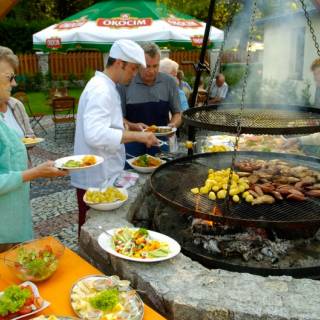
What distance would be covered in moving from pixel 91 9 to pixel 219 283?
8800 mm

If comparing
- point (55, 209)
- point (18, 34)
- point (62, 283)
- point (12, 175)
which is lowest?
point (55, 209)

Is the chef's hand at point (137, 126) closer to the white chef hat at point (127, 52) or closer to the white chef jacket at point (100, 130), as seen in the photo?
the white chef jacket at point (100, 130)

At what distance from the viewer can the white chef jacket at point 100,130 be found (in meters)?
3.54

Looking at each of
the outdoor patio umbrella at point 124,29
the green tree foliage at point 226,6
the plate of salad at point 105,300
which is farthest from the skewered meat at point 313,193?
the green tree foliage at point 226,6

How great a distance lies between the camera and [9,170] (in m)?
2.89

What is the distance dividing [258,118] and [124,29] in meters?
5.71

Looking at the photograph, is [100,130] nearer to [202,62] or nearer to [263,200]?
[263,200]

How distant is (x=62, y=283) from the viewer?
2.36 metres

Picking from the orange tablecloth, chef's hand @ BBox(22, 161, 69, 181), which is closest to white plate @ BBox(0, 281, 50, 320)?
the orange tablecloth

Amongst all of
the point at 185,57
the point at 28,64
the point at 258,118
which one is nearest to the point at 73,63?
the point at 28,64

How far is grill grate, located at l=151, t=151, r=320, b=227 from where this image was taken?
108 inches

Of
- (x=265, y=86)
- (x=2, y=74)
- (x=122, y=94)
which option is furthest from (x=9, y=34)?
(x=2, y=74)

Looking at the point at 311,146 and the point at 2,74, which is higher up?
the point at 2,74

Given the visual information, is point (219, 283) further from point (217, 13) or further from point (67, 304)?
point (217, 13)
